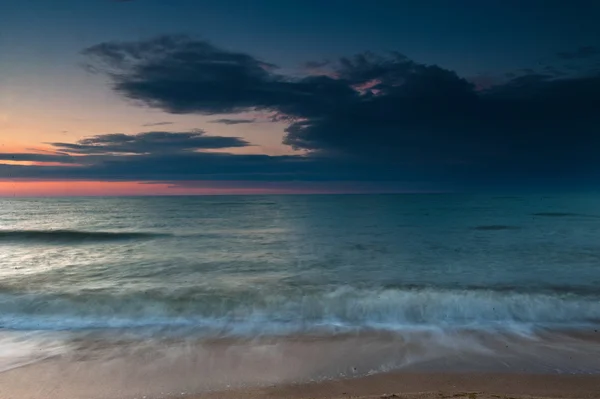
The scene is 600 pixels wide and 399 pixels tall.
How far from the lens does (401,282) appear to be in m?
14.3

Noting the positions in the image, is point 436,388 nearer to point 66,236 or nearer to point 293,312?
point 293,312

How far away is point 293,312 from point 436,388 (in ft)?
17.8

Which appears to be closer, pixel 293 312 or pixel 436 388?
pixel 436 388

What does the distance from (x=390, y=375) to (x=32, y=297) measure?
11.0 meters

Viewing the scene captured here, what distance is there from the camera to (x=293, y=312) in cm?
1076

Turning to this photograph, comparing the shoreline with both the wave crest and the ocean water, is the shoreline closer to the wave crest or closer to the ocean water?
the ocean water

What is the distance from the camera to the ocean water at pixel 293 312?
682cm

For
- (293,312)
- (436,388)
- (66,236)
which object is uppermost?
(436,388)

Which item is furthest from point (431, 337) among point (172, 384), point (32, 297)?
point (32, 297)

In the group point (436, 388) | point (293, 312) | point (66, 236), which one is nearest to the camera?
point (436, 388)

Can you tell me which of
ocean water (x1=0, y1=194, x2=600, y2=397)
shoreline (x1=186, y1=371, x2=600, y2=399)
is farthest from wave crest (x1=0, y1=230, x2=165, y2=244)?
shoreline (x1=186, y1=371, x2=600, y2=399)

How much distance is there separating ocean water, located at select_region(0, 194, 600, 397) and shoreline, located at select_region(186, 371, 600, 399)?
307 mm

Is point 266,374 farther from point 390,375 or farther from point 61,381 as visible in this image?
point 61,381

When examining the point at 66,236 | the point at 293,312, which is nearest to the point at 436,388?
the point at 293,312
